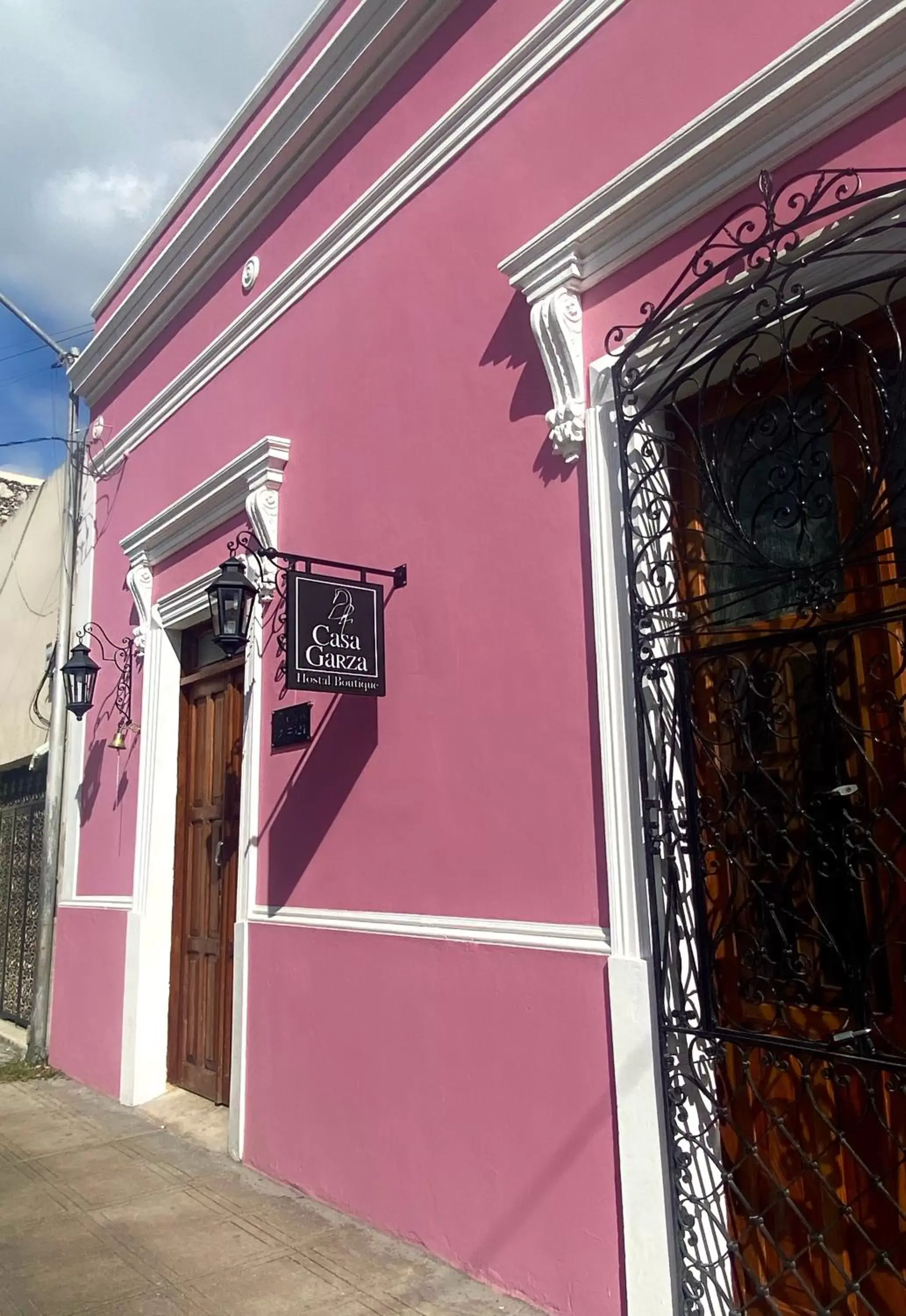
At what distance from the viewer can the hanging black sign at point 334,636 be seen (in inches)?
163

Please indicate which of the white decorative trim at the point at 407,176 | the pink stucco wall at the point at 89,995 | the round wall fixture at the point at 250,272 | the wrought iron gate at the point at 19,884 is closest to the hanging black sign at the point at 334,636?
the white decorative trim at the point at 407,176

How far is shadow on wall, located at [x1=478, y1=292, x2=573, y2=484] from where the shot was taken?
12.1 feet

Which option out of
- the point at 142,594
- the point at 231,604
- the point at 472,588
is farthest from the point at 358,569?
the point at 142,594

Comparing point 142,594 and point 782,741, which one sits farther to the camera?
point 142,594

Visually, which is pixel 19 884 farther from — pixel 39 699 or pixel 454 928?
pixel 454 928

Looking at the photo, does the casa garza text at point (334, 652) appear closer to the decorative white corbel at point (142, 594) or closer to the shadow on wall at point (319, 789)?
the shadow on wall at point (319, 789)

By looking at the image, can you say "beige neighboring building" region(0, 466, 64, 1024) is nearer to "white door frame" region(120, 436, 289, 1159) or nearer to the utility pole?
the utility pole

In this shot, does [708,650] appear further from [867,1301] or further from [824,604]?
[867,1301]

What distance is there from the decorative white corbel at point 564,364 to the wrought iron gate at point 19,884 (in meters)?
6.39

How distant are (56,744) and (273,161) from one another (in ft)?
15.0

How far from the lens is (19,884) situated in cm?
874

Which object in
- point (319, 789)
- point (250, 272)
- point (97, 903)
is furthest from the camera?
point (97, 903)

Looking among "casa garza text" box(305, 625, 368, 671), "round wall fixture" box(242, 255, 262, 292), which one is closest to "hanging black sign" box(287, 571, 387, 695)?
"casa garza text" box(305, 625, 368, 671)

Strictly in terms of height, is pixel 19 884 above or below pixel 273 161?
below
